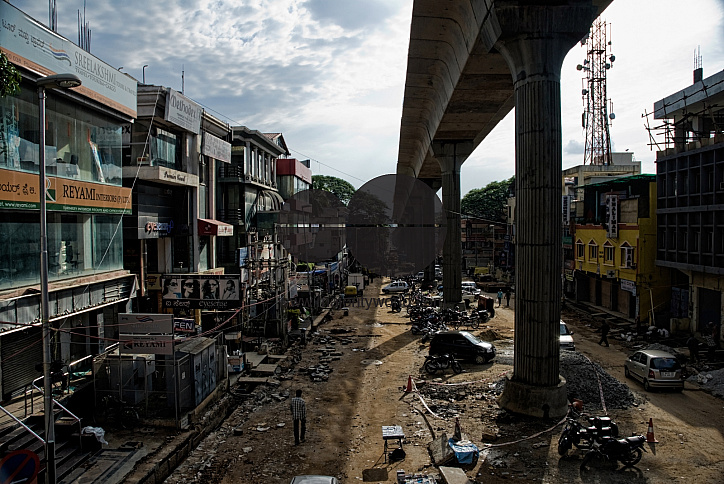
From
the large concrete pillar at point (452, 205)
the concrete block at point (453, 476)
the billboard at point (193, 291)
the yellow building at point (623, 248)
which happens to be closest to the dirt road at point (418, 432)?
the concrete block at point (453, 476)

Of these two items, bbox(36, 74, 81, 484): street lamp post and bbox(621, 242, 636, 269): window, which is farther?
bbox(621, 242, 636, 269): window

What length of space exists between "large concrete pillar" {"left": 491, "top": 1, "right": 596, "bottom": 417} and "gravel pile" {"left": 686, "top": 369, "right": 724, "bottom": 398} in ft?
24.5

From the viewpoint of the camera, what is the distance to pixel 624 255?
32.4 metres

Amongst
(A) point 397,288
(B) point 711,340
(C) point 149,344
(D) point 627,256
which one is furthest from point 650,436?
A: (A) point 397,288

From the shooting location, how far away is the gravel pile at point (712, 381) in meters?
17.8

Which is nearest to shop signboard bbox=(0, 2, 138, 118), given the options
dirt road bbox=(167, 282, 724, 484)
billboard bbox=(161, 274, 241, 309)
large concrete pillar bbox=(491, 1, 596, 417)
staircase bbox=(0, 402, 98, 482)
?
billboard bbox=(161, 274, 241, 309)

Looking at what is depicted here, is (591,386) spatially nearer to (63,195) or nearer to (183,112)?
(63,195)

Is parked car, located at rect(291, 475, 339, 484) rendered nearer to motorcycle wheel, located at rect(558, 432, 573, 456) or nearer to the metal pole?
the metal pole

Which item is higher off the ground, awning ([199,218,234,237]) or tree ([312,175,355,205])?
tree ([312,175,355,205])

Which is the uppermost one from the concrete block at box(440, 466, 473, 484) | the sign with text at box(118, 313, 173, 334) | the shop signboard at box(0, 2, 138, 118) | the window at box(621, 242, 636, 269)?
the shop signboard at box(0, 2, 138, 118)

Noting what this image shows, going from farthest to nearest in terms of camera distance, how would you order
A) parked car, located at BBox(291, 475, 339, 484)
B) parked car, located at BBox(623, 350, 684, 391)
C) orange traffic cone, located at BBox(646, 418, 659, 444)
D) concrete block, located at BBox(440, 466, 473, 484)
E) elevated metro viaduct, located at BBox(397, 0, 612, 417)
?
parked car, located at BBox(623, 350, 684, 391)
elevated metro viaduct, located at BBox(397, 0, 612, 417)
orange traffic cone, located at BBox(646, 418, 659, 444)
concrete block, located at BBox(440, 466, 473, 484)
parked car, located at BBox(291, 475, 339, 484)

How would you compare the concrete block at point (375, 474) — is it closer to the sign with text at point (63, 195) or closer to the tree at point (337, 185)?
the sign with text at point (63, 195)

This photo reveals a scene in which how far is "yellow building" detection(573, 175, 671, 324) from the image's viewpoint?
30344 millimetres

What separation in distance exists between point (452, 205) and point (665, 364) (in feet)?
63.3
